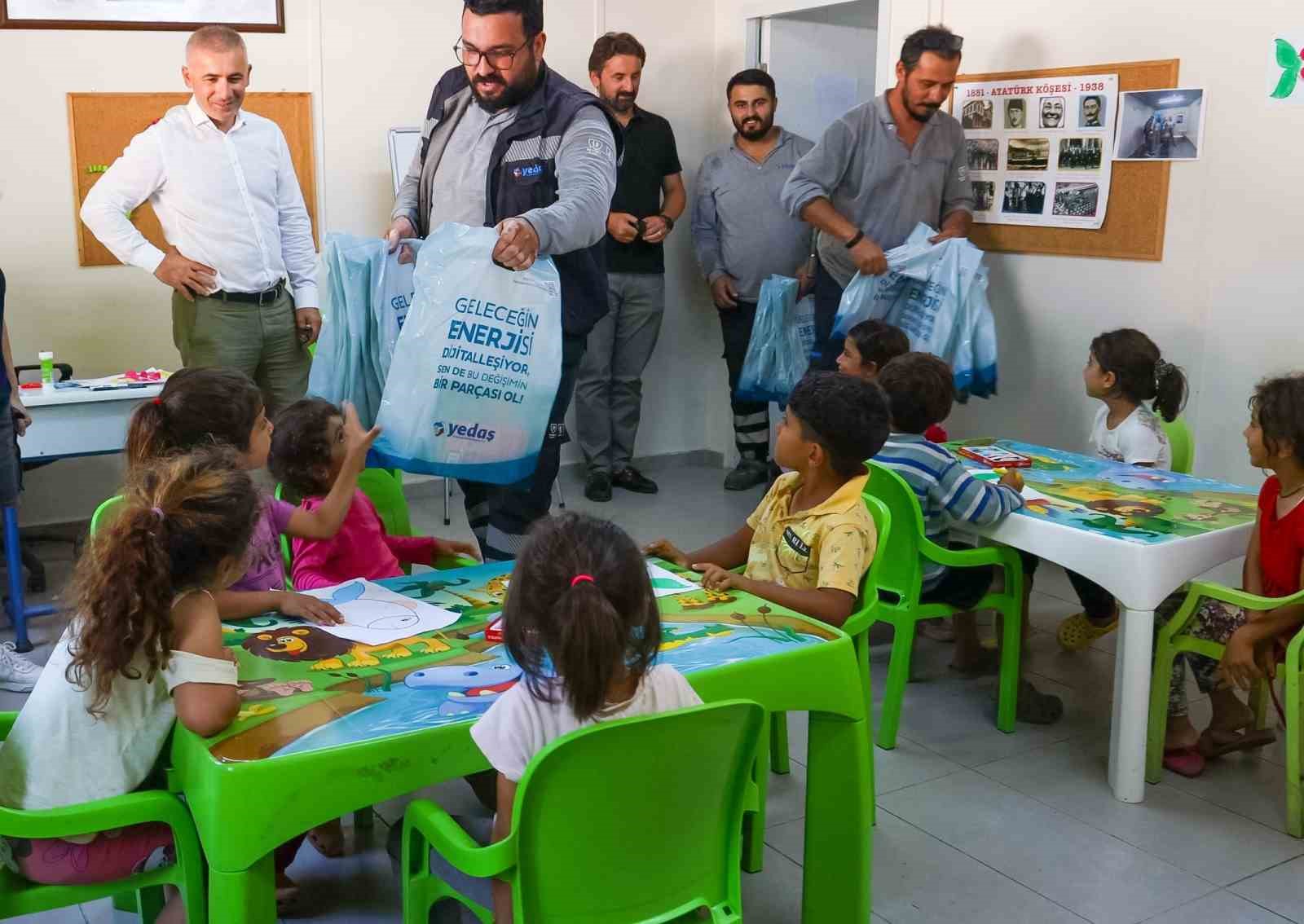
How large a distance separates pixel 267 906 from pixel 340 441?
104cm

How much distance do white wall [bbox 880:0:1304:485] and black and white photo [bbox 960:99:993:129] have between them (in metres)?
0.12

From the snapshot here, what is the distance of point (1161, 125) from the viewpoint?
4137 millimetres

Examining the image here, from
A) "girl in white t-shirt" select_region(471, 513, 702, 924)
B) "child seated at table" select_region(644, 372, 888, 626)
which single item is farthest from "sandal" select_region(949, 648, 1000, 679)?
"girl in white t-shirt" select_region(471, 513, 702, 924)

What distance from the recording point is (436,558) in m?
2.61

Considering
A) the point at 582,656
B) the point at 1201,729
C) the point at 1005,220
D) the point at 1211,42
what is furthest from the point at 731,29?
the point at 582,656

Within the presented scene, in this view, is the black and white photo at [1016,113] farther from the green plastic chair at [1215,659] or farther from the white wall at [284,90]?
the green plastic chair at [1215,659]

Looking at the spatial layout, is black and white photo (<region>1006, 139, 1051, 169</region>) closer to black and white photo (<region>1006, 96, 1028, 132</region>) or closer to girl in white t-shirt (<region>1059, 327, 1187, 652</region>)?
black and white photo (<region>1006, 96, 1028, 132</region>)

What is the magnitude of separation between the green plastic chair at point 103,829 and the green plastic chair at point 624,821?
1.06 feet

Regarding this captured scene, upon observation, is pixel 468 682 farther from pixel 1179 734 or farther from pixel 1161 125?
pixel 1161 125

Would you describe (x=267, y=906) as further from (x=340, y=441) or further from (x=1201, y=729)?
(x=1201, y=729)

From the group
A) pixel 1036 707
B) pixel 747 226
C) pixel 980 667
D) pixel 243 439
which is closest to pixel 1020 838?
pixel 1036 707

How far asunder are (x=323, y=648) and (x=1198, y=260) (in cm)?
324

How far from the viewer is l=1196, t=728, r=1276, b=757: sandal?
2.94m

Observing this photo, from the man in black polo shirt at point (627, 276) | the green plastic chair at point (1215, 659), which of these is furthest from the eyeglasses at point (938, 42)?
the green plastic chair at point (1215, 659)
